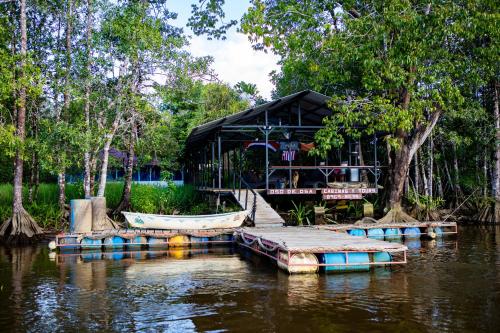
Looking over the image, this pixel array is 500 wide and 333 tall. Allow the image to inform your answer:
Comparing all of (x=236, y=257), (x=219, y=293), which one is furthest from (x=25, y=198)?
(x=219, y=293)

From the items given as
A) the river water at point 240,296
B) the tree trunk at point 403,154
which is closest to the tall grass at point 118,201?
the river water at point 240,296

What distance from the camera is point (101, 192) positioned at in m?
18.1

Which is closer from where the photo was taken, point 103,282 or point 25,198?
point 103,282

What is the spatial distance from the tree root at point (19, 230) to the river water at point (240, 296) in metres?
3.06

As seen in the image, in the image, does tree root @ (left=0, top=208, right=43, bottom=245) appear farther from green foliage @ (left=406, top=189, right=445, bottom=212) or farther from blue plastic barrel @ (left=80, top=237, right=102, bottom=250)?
green foliage @ (left=406, top=189, right=445, bottom=212)

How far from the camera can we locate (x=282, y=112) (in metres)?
21.0

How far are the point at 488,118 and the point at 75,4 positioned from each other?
1798cm

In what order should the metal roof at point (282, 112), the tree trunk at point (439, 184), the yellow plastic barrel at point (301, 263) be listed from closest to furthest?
1. the yellow plastic barrel at point (301, 263)
2. the metal roof at point (282, 112)
3. the tree trunk at point (439, 184)

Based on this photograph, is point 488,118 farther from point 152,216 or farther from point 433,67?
point 152,216

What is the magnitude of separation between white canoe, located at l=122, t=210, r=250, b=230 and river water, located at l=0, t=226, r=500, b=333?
194 centimetres

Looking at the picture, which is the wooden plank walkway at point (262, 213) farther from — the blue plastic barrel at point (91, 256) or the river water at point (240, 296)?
the blue plastic barrel at point (91, 256)

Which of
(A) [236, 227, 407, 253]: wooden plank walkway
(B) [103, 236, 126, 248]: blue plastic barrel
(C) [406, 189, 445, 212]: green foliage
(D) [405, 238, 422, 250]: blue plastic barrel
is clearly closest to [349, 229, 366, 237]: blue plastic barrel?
(D) [405, 238, 422, 250]: blue plastic barrel

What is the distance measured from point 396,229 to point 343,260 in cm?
703

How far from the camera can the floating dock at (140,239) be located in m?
15.6
